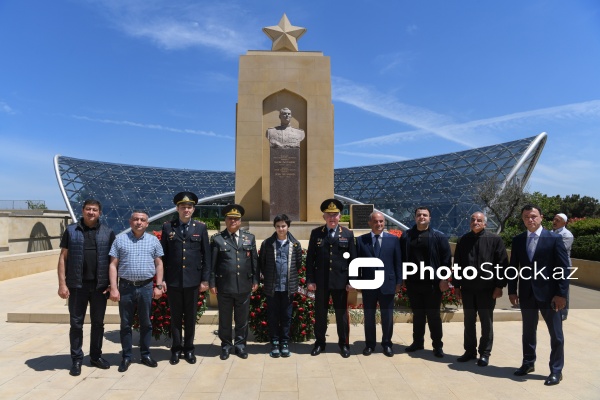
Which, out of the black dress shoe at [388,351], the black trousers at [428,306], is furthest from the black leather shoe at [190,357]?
the black trousers at [428,306]

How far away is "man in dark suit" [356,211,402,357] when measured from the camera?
5051mm

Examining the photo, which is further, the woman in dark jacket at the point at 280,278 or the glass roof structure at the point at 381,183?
the glass roof structure at the point at 381,183

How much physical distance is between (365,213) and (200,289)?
31.9ft

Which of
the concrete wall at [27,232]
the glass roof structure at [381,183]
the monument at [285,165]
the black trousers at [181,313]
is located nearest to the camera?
the black trousers at [181,313]

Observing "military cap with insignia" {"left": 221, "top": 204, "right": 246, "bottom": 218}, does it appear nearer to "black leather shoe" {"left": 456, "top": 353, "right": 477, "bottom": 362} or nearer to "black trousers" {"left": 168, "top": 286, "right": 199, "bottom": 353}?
"black trousers" {"left": 168, "top": 286, "right": 199, "bottom": 353}

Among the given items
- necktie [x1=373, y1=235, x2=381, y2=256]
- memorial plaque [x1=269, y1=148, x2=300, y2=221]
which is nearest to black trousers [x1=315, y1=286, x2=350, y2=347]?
necktie [x1=373, y1=235, x2=381, y2=256]

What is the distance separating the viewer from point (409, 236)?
5238 mm

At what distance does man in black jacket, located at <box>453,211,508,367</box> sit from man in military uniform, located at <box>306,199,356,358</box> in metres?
1.31

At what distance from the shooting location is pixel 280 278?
16.3 feet

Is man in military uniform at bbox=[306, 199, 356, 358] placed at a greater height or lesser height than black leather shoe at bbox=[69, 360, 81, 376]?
greater

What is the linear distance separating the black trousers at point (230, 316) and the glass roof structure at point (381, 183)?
36.4 m

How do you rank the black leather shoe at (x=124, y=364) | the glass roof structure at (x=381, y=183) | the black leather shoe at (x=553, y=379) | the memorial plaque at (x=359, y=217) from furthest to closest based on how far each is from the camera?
the glass roof structure at (x=381, y=183) < the memorial plaque at (x=359, y=217) < the black leather shoe at (x=124, y=364) < the black leather shoe at (x=553, y=379)

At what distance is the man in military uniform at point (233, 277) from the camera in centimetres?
490

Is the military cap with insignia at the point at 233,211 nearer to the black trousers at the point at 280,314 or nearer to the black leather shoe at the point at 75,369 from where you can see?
the black trousers at the point at 280,314
